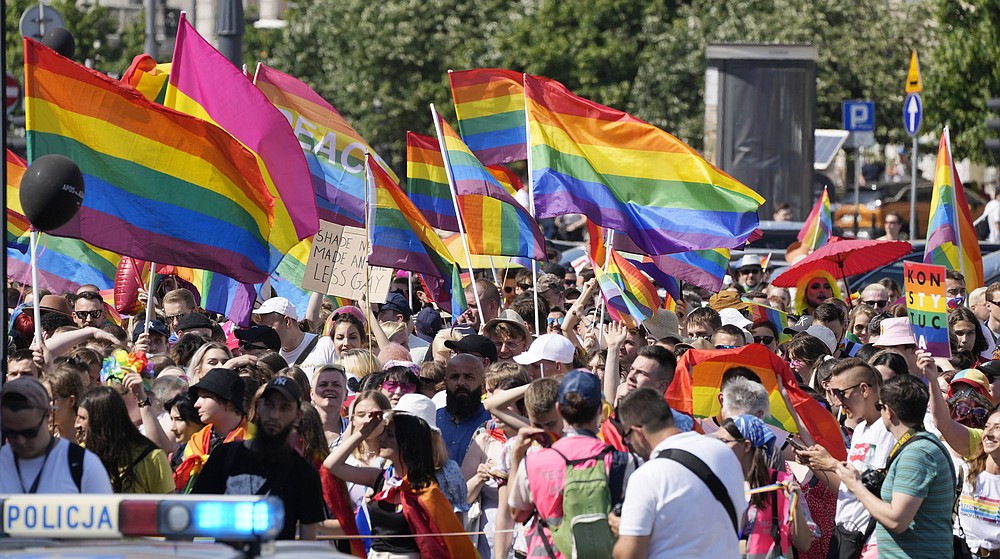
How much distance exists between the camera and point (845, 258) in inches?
545

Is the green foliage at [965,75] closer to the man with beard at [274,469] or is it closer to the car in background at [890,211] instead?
the car in background at [890,211]

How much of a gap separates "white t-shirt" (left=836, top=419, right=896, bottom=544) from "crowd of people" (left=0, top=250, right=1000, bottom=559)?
0.03 ft

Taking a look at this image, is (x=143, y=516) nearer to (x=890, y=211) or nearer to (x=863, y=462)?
(x=863, y=462)

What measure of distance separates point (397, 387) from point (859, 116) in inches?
719

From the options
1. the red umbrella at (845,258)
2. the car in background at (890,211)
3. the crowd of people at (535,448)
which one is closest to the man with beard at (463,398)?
the crowd of people at (535,448)

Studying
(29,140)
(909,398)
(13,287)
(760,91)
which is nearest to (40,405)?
(29,140)

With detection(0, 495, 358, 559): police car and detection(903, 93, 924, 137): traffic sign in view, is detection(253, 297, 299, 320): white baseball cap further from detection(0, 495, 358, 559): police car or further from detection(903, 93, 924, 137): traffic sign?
detection(903, 93, 924, 137): traffic sign

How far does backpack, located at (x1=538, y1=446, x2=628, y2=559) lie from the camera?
5.67 meters

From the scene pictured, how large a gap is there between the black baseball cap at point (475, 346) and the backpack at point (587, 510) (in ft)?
10.8

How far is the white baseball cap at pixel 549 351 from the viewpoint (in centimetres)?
826

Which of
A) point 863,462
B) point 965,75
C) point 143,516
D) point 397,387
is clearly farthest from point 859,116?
point 143,516

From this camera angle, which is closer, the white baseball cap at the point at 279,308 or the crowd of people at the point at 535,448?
the crowd of people at the point at 535,448

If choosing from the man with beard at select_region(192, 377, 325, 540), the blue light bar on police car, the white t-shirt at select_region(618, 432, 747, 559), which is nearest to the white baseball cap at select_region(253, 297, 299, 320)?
the man with beard at select_region(192, 377, 325, 540)

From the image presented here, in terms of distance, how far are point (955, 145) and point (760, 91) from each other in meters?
14.7
